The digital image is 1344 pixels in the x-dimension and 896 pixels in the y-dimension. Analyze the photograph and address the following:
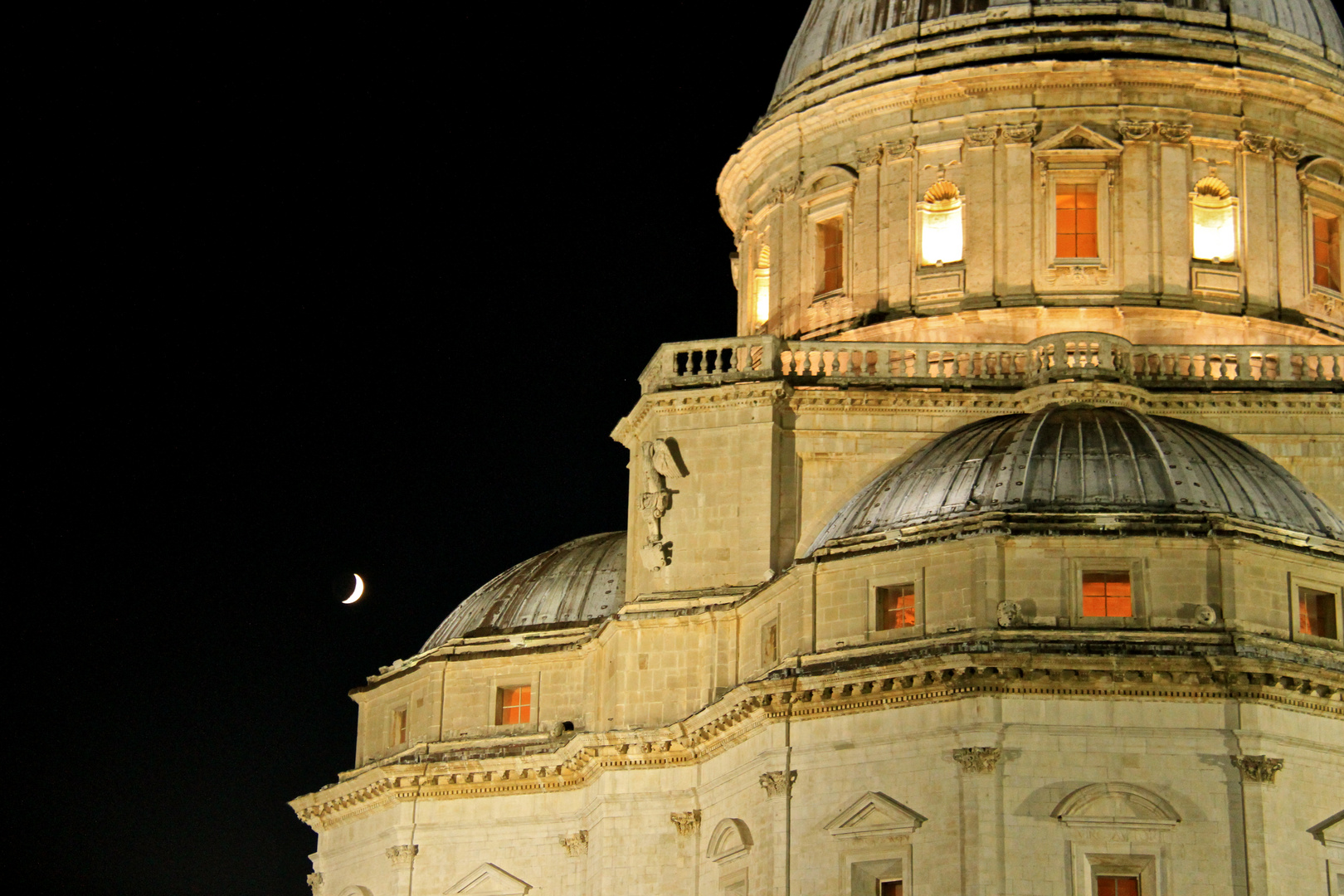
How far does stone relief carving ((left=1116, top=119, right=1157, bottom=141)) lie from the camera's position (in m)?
60.0

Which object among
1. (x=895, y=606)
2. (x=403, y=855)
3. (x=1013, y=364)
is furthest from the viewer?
(x=403, y=855)

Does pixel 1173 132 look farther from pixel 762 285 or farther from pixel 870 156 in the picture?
pixel 762 285

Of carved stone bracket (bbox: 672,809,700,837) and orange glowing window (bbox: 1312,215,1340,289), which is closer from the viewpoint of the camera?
carved stone bracket (bbox: 672,809,700,837)

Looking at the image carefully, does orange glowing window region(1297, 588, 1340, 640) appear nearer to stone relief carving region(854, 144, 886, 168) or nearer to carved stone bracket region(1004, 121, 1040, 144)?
carved stone bracket region(1004, 121, 1040, 144)

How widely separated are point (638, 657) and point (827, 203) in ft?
45.8

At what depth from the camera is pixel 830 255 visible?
62469 mm

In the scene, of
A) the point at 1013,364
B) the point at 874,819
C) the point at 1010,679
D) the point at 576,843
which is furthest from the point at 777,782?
the point at 1013,364

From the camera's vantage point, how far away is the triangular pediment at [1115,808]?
4494 cm

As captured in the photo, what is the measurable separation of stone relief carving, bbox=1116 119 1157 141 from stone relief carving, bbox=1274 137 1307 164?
296 centimetres

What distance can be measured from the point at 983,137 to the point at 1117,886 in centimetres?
2112

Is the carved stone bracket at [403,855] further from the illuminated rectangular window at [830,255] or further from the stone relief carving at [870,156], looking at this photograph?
the stone relief carving at [870,156]

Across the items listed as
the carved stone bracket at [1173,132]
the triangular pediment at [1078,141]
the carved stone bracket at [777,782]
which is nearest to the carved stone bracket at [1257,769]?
the carved stone bracket at [777,782]

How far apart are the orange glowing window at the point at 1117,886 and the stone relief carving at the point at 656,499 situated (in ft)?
41.3

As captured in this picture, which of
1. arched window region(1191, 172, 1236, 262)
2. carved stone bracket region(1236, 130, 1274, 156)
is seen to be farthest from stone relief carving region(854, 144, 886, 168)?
carved stone bracket region(1236, 130, 1274, 156)
